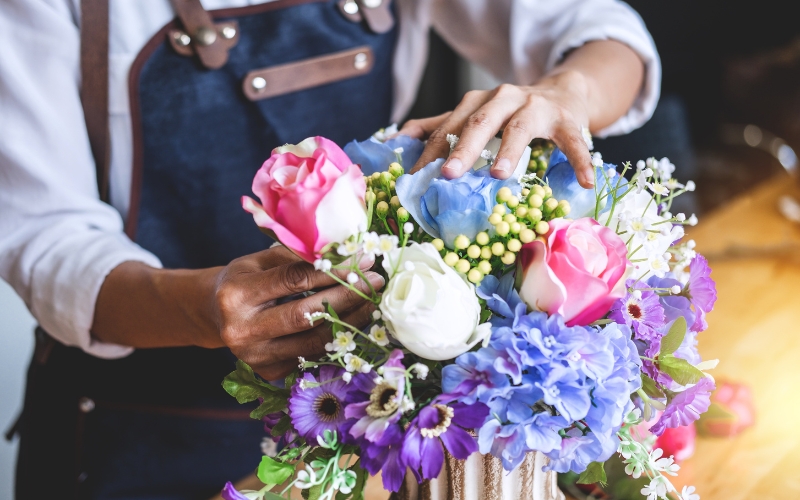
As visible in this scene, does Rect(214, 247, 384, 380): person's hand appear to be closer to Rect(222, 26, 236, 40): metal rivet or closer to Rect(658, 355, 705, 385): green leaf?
Rect(658, 355, 705, 385): green leaf

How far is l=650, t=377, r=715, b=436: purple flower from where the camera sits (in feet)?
1.71

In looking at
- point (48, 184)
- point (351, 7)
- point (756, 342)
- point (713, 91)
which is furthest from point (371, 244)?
point (713, 91)

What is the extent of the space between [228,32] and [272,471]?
62cm

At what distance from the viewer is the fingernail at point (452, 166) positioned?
513mm

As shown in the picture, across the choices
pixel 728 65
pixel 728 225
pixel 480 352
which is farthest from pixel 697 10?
pixel 480 352

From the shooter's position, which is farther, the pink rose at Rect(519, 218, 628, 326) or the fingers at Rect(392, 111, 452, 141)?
the fingers at Rect(392, 111, 452, 141)

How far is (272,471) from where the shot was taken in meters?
0.49

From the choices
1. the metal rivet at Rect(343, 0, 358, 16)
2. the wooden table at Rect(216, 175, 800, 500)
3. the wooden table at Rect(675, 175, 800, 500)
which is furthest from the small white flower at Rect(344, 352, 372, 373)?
the metal rivet at Rect(343, 0, 358, 16)

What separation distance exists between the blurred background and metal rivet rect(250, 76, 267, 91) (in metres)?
1.76

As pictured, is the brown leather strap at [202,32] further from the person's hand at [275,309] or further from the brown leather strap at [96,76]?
the person's hand at [275,309]

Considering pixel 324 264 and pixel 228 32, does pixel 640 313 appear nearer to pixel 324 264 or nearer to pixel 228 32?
pixel 324 264

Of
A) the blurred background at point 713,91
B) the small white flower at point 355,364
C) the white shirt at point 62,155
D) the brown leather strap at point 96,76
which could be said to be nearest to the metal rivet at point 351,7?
the white shirt at point 62,155

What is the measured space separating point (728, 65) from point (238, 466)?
2.85m

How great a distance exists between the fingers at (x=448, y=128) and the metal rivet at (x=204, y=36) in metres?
0.39
